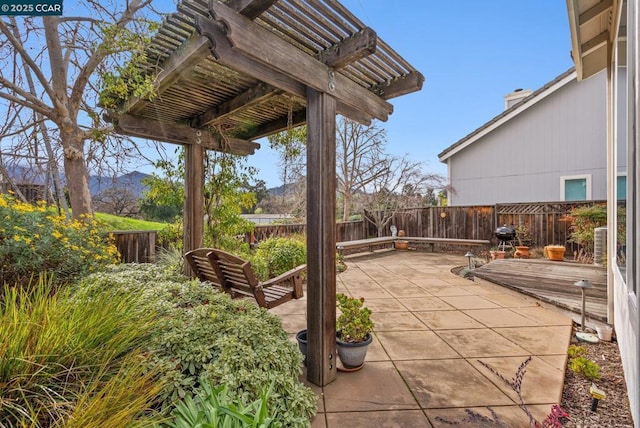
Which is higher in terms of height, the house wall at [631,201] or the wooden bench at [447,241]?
the house wall at [631,201]

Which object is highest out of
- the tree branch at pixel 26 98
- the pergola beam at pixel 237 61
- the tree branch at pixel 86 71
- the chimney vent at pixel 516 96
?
the chimney vent at pixel 516 96

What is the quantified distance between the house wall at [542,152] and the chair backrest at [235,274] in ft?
29.8

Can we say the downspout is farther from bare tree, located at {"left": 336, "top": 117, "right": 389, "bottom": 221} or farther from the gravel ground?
bare tree, located at {"left": 336, "top": 117, "right": 389, "bottom": 221}

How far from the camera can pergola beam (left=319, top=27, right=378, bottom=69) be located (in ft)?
6.82

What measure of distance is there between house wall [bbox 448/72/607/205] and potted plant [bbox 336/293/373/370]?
8.76m

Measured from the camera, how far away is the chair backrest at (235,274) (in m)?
2.93

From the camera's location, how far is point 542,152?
29.3 ft

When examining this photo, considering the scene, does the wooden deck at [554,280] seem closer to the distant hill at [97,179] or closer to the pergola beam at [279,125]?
the pergola beam at [279,125]

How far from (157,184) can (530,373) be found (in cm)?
489

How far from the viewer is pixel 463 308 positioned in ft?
13.3

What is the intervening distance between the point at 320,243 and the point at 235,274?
49.8 inches

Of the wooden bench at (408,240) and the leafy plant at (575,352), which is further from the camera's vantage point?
the wooden bench at (408,240)

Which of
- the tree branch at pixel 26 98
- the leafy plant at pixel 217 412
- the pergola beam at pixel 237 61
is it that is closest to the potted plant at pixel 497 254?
the pergola beam at pixel 237 61

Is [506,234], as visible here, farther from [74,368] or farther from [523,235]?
[74,368]
